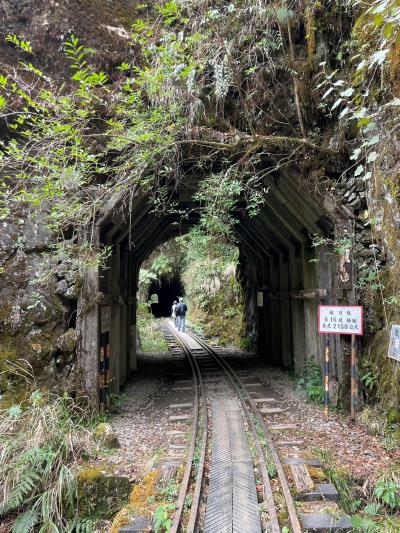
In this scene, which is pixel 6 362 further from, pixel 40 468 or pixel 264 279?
pixel 264 279

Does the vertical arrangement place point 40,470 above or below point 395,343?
below

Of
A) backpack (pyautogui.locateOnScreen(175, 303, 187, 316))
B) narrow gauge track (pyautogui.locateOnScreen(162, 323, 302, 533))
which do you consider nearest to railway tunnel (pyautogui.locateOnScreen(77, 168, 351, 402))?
narrow gauge track (pyautogui.locateOnScreen(162, 323, 302, 533))

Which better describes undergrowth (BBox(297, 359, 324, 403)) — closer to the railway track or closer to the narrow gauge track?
the railway track

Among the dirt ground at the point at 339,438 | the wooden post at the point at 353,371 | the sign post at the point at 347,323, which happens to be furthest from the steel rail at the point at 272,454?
the wooden post at the point at 353,371

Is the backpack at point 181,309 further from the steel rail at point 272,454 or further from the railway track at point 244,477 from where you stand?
the railway track at point 244,477

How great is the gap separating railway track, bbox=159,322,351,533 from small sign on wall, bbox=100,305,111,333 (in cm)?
211

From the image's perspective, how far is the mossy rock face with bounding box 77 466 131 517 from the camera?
4.19m

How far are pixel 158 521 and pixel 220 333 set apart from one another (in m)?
Answer: 14.1

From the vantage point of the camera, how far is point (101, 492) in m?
4.23

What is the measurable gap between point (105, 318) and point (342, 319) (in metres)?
3.99

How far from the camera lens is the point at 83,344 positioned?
6.16 m

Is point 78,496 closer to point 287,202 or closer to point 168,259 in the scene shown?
point 287,202

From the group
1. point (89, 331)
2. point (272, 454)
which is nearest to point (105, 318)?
point (89, 331)

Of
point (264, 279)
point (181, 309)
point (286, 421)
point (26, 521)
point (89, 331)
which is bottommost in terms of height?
point (26, 521)
